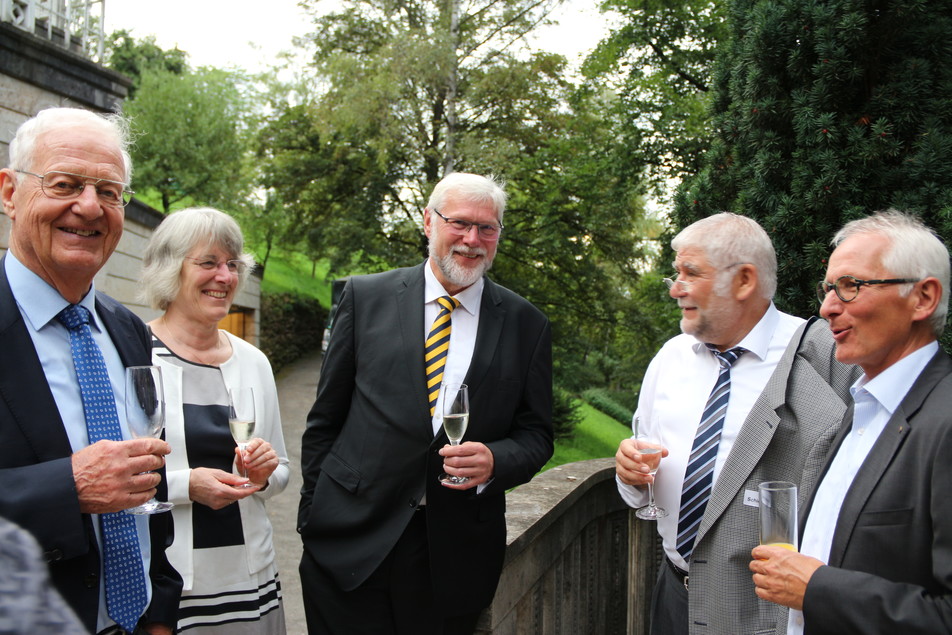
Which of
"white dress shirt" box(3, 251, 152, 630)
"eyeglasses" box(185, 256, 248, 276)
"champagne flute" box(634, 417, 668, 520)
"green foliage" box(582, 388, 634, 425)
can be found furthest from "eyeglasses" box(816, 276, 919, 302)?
"green foliage" box(582, 388, 634, 425)

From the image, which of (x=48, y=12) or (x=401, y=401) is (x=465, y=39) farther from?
(x=401, y=401)

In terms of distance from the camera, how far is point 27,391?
1.87 m

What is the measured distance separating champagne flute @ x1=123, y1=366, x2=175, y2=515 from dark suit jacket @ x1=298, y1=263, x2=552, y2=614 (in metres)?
0.93

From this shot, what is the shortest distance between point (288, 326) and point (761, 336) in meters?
23.9

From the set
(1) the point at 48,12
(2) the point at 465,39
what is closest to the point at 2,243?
(1) the point at 48,12

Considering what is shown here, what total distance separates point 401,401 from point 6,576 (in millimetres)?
2147

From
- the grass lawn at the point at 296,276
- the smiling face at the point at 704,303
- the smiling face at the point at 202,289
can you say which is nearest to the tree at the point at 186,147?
the grass lawn at the point at 296,276

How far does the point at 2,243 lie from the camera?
6750mm

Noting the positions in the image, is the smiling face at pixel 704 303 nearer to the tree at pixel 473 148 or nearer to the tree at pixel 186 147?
the tree at pixel 473 148

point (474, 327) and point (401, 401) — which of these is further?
point (474, 327)

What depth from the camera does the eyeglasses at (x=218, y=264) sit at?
10.1ft

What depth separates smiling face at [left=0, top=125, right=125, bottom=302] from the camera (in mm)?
2059

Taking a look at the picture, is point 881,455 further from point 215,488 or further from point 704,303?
point 215,488

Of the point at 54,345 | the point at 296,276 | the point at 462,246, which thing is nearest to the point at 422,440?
the point at 462,246
